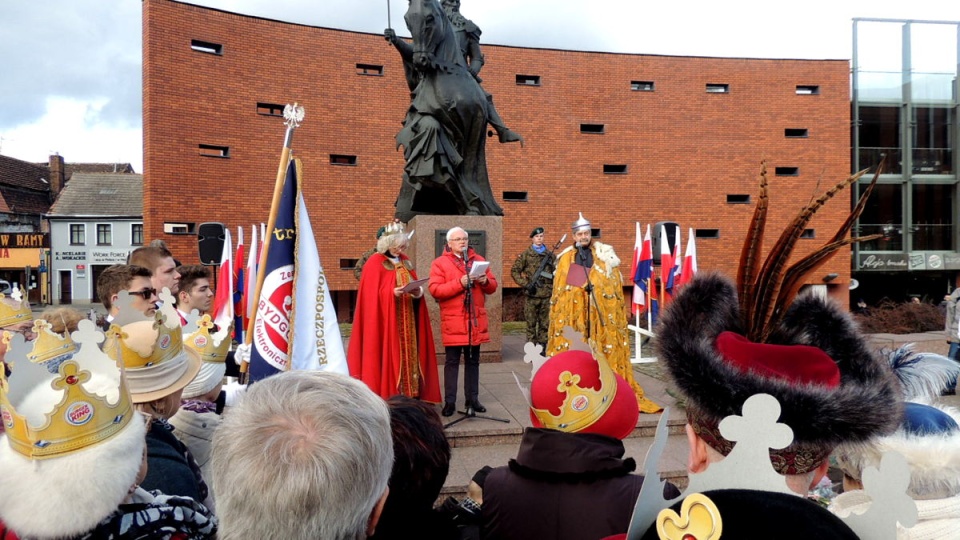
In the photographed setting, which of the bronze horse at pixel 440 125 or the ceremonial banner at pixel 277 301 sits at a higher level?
the bronze horse at pixel 440 125

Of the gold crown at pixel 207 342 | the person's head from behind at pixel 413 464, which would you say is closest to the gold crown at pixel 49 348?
the gold crown at pixel 207 342

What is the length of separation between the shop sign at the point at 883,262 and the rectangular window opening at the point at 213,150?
23508 millimetres

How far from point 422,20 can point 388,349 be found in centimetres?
386

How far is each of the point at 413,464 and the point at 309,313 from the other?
1.91m

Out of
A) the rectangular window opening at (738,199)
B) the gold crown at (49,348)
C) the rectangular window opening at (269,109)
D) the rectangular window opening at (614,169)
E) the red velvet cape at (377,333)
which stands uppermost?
the rectangular window opening at (269,109)

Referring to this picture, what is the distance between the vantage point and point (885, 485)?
24.5 inches

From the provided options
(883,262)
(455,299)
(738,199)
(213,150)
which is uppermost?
(213,150)

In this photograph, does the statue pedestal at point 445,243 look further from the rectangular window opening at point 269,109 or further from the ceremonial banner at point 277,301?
the rectangular window opening at point 269,109

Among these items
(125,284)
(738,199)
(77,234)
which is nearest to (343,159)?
(738,199)

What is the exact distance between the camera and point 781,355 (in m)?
1.17

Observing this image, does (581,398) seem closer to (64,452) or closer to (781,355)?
(781,355)

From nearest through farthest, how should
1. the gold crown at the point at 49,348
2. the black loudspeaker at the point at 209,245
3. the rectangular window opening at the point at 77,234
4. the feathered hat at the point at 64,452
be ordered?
1. the feathered hat at the point at 64,452
2. the gold crown at the point at 49,348
3. the black loudspeaker at the point at 209,245
4. the rectangular window opening at the point at 77,234

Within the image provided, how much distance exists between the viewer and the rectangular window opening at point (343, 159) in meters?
18.5

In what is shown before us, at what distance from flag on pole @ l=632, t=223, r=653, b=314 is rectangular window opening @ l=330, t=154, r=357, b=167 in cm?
1123
